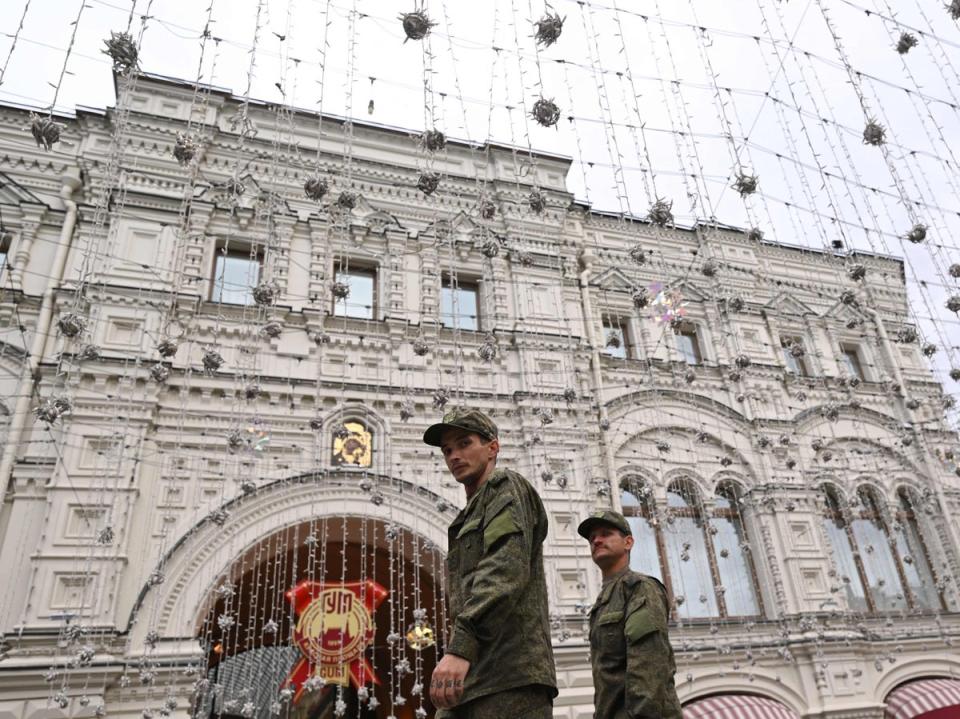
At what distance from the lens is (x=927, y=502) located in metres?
11.0

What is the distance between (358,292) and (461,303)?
1537mm

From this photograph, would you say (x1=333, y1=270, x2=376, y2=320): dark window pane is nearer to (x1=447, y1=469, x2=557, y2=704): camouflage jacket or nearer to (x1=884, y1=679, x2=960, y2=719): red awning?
(x1=447, y1=469, x2=557, y2=704): camouflage jacket

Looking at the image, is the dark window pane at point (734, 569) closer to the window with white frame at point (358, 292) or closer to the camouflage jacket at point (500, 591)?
the window with white frame at point (358, 292)

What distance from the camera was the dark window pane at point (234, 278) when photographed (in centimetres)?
923

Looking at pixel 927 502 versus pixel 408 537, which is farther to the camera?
pixel 927 502

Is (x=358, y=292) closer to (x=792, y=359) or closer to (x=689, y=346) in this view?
(x=689, y=346)

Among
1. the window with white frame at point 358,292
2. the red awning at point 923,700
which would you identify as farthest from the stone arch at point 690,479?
the window with white frame at point 358,292

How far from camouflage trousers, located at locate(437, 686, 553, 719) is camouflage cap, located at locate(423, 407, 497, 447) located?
0.91m

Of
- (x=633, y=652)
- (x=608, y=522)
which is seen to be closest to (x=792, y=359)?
(x=608, y=522)

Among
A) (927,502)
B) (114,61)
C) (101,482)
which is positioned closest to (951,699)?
(927,502)

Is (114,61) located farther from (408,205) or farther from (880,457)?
(880,457)

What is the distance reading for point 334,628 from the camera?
828 cm

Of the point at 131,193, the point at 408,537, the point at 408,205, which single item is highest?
the point at 408,205

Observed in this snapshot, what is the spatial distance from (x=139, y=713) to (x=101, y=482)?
234 cm
